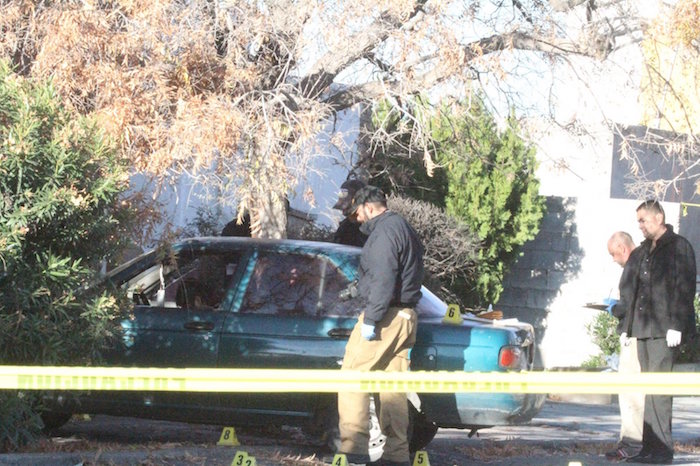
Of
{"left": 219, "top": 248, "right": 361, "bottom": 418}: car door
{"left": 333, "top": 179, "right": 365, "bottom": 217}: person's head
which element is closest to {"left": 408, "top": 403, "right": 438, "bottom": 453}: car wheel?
{"left": 219, "top": 248, "right": 361, "bottom": 418}: car door

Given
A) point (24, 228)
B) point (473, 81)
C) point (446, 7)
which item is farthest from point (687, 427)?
point (24, 228)

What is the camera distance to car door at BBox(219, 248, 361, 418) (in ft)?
24.8

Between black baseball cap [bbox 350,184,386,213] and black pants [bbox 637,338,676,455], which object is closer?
black baseball cap [bbox 350,184,386,213]

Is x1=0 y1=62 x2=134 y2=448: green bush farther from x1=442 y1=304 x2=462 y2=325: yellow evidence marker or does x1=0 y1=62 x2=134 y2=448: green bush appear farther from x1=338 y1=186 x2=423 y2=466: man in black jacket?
x1=442 y1=304 x2=462 y2=325: yellow evidence marker

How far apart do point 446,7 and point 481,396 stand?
349cm

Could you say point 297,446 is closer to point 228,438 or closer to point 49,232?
point 228,438

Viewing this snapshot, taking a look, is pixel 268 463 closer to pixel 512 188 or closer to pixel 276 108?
pixel 276 108

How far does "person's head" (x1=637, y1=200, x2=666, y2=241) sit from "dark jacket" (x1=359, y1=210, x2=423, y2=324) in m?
2.06

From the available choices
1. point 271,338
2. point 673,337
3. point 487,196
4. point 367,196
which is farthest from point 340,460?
point 487,196

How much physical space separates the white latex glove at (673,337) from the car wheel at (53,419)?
446 cm

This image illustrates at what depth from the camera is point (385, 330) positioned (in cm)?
712

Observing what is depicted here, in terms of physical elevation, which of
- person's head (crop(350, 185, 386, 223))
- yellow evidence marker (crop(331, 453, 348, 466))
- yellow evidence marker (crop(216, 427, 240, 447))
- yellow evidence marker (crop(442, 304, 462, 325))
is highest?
person's head (crop(350, 185, 386, 223))

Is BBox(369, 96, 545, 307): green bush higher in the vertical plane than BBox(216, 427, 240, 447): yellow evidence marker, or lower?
higher

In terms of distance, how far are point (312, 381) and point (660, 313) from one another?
14.5ft
